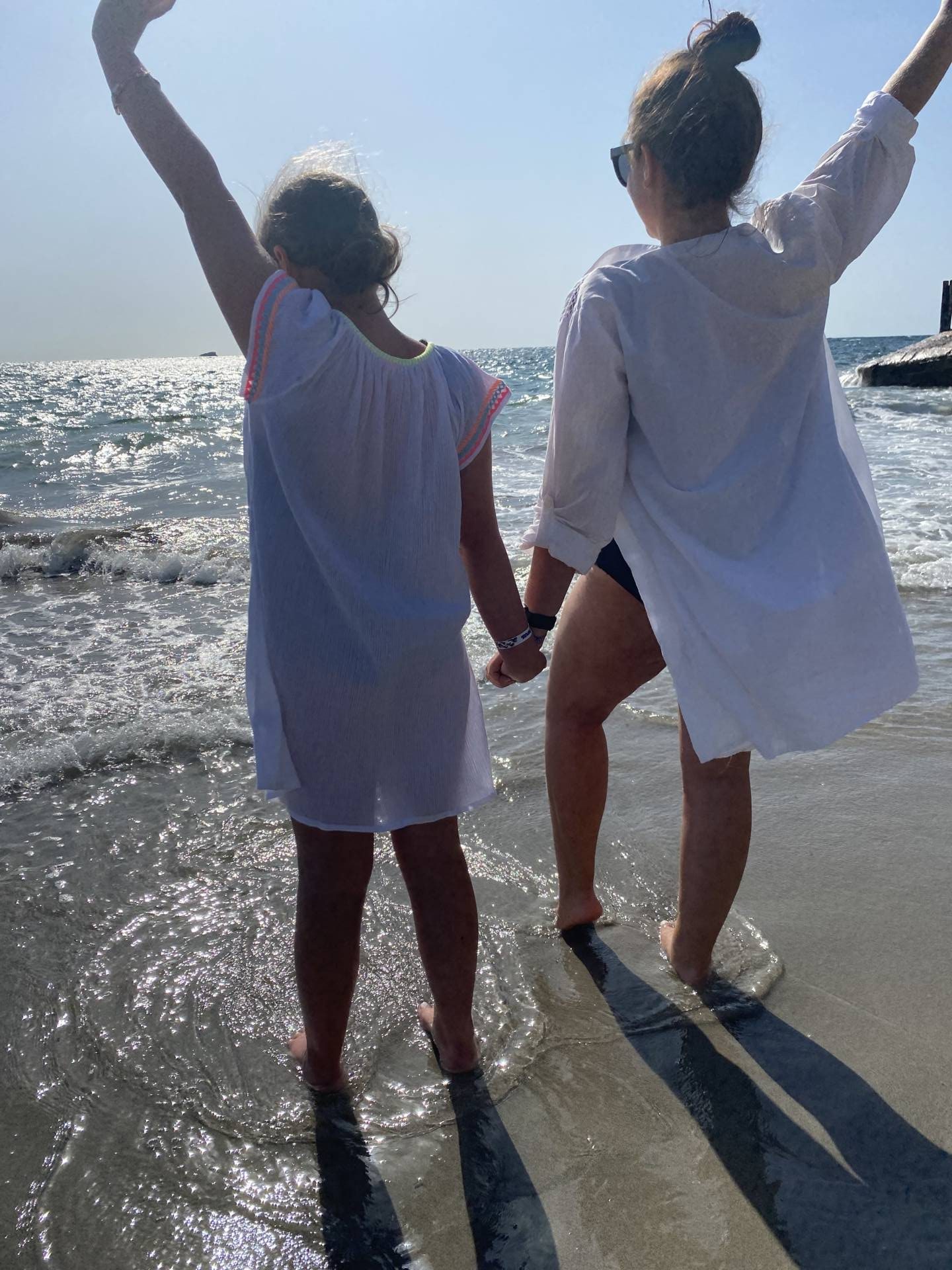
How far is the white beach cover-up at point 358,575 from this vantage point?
1.46 meters

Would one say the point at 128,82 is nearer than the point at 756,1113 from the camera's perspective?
Yes

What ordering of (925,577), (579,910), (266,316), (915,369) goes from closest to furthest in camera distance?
(266,316)
(579,910)
(925,577)
(915,369)

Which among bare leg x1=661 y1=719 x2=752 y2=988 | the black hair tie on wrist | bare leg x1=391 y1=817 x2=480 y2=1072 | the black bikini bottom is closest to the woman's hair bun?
the black bikini bottom

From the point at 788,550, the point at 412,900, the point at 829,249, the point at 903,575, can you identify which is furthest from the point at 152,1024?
the point at 903,575

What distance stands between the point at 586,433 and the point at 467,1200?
1273 mm

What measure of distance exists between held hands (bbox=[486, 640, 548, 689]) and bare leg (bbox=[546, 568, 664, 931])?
202 mm

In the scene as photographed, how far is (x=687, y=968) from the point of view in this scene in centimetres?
205

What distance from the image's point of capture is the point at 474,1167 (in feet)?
5.18

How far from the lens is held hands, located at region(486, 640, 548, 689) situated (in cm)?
182

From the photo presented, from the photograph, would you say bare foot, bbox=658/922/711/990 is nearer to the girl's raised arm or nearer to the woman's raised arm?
the girl's raised arm

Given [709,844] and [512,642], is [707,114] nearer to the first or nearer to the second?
[512,642]

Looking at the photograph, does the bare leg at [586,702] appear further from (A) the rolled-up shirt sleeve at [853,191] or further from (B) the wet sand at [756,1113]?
(A) the rolled-up shirt sleeve at [853,191]

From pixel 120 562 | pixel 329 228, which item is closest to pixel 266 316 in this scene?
pixel 329 228

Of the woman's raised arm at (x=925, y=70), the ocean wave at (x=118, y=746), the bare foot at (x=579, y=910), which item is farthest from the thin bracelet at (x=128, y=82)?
the ocean wave at (x=118, y=746)
